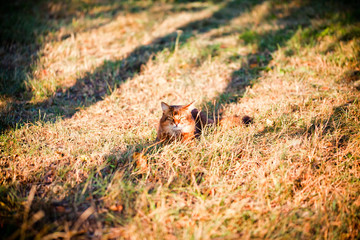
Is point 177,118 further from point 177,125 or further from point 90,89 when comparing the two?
point 90,89

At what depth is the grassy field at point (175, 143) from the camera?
6.43 feet

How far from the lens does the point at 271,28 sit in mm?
6918

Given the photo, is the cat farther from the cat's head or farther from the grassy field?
the grassy field

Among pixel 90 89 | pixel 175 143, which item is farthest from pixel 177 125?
pixel 90 89

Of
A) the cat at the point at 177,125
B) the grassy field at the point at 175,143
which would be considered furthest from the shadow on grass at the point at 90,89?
the cat at the point at 177,125

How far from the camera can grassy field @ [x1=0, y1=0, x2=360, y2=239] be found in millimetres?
1961

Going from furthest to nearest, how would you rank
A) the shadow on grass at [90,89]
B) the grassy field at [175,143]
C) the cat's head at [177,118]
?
the shadow on grass at [90,89], the cat's head at [177,118], the grassy field at [175,143]

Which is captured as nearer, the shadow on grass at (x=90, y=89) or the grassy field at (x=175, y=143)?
the grassy field at (x=175, y=143)

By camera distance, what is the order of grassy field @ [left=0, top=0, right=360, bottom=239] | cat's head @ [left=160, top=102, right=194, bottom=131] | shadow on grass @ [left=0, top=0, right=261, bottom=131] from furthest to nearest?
shadow on grass @ [left=0, top=0, right=261, bottom=131], cat's head @ [left=160, top=102, right=194, bottom=131], grassy field @ [left=0, top=0, right=360, bottom=239]

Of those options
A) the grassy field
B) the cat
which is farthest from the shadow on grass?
the cat

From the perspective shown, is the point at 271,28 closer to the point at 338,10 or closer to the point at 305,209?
the point at 338,10

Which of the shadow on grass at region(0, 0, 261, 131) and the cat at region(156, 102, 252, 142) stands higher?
the shadow on grass at region(0, 0, 261, 131)

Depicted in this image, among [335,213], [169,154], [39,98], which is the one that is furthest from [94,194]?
[39,98]

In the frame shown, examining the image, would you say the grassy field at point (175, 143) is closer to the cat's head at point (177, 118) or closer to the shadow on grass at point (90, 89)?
the shadow on grass at point (90, 89)
